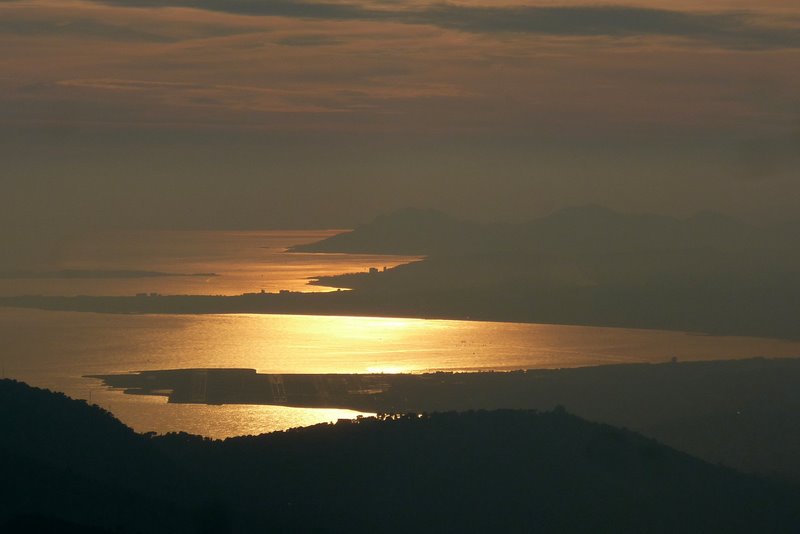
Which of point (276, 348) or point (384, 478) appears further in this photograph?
point (276, 348)

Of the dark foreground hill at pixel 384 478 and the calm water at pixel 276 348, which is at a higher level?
the dark foreground hill at pixel 384 478

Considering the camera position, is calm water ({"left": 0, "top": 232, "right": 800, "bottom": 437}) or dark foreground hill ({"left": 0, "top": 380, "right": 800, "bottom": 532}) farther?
calm water ({"left": 0, "top": 232, "right": 800, "bottom": 437})

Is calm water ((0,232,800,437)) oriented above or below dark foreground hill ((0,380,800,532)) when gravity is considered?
below

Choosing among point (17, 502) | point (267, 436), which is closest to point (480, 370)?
point (267, 436)

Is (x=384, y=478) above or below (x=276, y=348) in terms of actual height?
above

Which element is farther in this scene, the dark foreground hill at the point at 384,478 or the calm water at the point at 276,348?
the calm water at the point at 276,348
